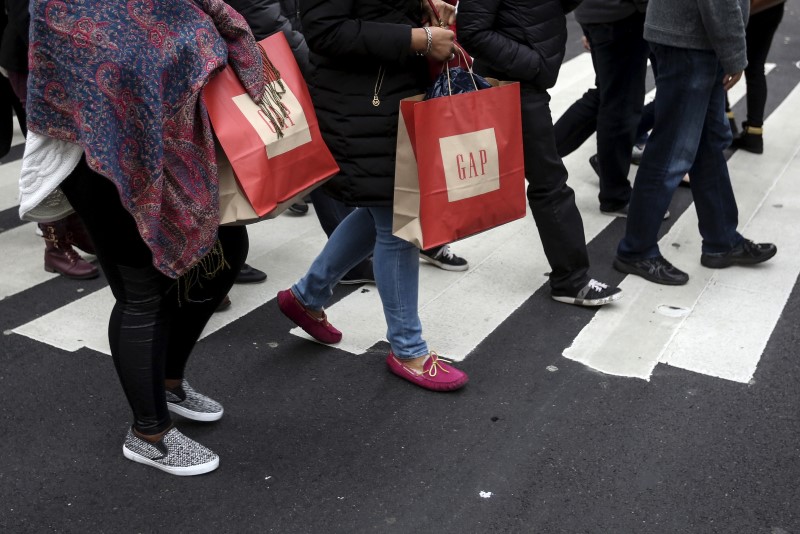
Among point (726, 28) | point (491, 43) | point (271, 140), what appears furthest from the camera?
point (726, 28)

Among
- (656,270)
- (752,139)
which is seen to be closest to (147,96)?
(656,270)

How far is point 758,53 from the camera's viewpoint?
6.67m

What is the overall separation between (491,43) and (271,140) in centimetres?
140

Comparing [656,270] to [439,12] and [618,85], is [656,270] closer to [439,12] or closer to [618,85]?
[618,85]

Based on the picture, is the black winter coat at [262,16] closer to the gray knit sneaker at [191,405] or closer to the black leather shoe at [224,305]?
the black leather shoe at [224,305]

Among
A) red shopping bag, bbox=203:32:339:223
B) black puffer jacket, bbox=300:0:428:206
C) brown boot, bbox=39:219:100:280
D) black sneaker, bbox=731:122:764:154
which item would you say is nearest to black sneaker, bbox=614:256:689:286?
black puffer jacket, bbox=300:0:428:206

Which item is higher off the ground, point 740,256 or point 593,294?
point 593,294

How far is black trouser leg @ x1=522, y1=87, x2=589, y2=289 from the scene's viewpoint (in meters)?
4.35

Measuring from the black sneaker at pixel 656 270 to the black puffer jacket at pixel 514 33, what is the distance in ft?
4.03

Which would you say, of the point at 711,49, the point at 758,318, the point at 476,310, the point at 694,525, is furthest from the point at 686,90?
the point at 694,525

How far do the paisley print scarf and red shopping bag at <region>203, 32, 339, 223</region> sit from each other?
5 centimetres

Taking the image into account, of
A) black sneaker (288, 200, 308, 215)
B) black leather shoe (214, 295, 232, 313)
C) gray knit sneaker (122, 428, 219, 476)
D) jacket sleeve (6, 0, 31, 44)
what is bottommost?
black sneaker (288, 200, 308, 215)

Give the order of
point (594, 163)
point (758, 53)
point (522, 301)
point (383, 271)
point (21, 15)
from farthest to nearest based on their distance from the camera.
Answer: point (758, 53) → point (594, 163) → point (522, 301) → point (383, 271) → point (21, 15)

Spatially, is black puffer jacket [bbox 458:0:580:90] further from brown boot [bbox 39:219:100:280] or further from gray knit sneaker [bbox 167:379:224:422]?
brown boot [bbox 39:219:100:280]
